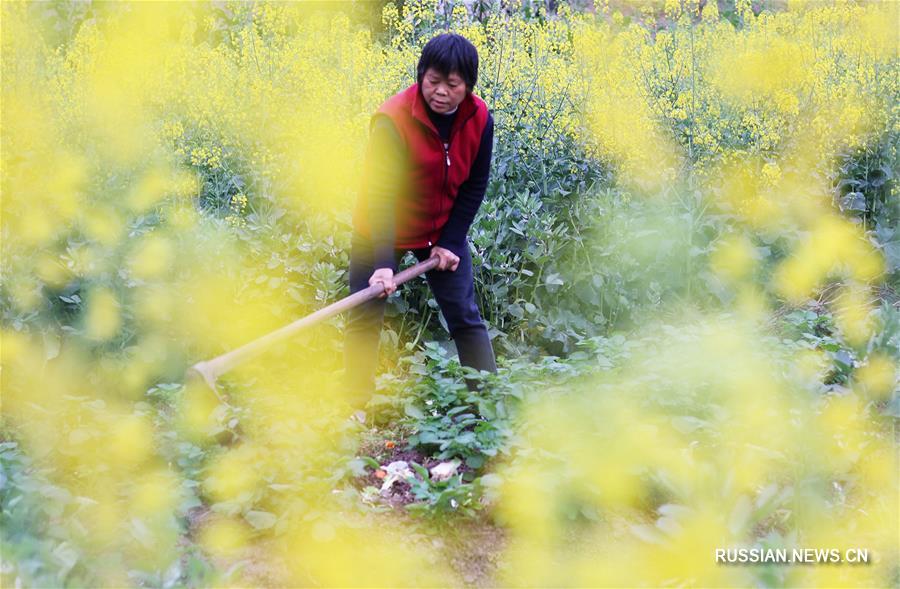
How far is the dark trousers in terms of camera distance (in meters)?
3.11

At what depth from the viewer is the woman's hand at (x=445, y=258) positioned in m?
3.04

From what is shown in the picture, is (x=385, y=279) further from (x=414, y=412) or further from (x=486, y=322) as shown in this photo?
(x=486, y=322)

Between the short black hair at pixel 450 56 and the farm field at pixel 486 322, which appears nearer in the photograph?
the farm field at pixel 486 322

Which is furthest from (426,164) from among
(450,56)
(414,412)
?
(414,412)

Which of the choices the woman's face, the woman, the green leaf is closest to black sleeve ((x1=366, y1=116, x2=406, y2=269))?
the woman

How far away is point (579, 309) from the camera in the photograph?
4.25 metres

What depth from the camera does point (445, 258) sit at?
304 centimetres

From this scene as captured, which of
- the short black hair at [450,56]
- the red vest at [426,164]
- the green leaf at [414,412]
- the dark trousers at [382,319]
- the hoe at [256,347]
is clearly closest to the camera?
the hoe at [256,347]

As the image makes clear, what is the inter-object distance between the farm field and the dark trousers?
0.11 m

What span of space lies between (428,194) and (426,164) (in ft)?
0.41

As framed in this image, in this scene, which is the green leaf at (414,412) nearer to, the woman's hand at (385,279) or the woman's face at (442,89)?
the woman's hand at (385,279)

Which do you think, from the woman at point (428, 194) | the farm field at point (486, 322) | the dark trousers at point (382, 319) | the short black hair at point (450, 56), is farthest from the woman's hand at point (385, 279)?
the short black hair at point (450, 56)

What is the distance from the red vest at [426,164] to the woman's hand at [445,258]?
1.9 inches

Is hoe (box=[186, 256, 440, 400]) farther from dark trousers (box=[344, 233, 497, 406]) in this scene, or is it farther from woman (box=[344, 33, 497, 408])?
dark trousers (box=[344, 233, 497, 406])
